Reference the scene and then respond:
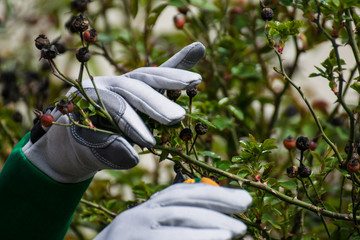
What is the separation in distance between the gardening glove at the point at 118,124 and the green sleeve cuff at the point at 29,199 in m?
0.02

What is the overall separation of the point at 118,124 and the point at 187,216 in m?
0.24

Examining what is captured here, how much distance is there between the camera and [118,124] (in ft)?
3.25

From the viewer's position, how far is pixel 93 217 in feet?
4.39

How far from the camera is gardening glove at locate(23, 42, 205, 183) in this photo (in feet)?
3.19

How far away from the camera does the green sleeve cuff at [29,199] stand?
1.15 meters

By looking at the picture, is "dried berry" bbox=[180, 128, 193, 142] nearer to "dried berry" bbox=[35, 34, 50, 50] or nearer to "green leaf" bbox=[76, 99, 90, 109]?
"green leaf" bbox=[76, 99, 90, 109]

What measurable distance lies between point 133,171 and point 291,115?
23.3 inches

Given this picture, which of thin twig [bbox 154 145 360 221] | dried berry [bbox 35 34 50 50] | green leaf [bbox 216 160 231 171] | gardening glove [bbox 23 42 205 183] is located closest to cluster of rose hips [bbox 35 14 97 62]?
dried berry [bbox 35 34 50 50]

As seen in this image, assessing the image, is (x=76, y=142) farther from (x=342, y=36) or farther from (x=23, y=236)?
(x=342, y=36)

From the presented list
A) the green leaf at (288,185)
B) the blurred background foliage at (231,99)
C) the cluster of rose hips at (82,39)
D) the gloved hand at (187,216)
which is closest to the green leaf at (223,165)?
the blurred background foliage at (231,99)

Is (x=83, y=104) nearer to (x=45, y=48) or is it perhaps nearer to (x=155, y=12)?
(x=45, y=48)

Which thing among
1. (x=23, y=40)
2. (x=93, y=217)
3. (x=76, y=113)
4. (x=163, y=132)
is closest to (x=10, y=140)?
(x=93, y=217)

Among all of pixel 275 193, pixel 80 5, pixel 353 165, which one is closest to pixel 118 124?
pixel 275 193

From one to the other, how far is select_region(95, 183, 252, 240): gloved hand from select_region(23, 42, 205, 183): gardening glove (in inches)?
5.3
